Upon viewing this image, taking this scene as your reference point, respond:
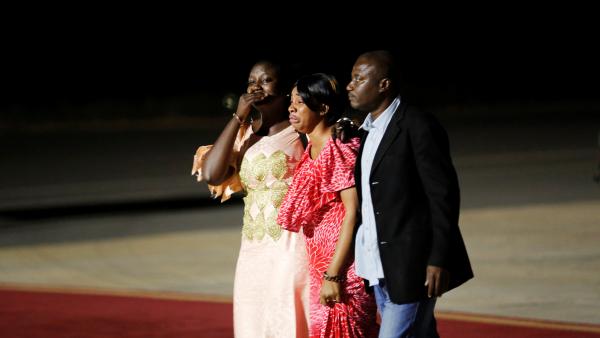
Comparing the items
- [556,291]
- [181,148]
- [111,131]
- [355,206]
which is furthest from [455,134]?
[355,206]

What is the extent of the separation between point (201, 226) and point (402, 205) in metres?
8.13

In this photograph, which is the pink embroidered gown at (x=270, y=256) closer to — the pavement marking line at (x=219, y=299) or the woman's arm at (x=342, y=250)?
the woman's arm at (x=342, y=250)

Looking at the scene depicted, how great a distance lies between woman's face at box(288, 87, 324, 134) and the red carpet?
8.18 feet

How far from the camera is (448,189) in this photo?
13.6 feet

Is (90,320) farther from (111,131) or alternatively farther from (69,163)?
(111,131)

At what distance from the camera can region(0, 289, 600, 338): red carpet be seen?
286 inches

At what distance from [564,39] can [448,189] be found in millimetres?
39304

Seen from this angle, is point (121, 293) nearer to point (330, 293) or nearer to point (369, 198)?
point (330, 293)

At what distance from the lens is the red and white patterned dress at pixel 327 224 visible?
4.82m

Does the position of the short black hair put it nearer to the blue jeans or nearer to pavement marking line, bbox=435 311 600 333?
the blue jeans

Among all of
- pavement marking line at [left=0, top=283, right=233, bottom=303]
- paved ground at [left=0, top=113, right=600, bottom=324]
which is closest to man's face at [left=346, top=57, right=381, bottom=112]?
paved ground at [left=0, top=113, right=600, bottom=324]

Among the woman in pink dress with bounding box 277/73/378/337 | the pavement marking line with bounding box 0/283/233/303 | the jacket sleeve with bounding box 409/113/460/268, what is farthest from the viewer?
the pavement marking line with bounding box 0/283/233/303

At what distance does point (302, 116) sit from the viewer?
5.02 m

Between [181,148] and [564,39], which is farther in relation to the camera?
[564,39]
